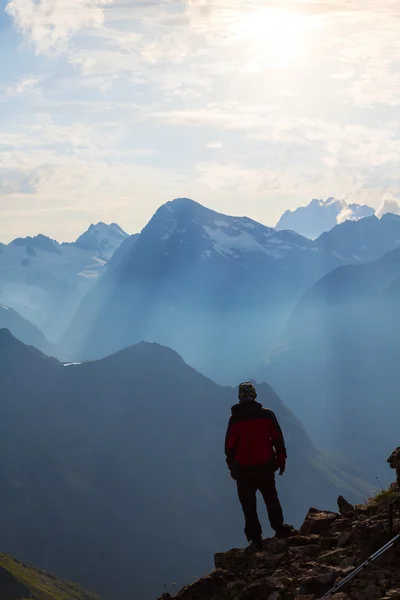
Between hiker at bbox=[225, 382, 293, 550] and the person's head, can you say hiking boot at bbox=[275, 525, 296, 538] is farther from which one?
the person's head

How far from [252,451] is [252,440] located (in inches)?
9.5

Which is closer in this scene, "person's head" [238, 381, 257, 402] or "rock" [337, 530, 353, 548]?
"rock" [337, 530, 353, 548]

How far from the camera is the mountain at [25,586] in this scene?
509ft

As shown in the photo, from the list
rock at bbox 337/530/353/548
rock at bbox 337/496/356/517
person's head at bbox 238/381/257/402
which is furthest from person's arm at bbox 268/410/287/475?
rock at bbox 337/530/353/548

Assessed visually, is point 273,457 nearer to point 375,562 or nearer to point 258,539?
point 258,539

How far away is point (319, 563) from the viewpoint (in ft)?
43.6

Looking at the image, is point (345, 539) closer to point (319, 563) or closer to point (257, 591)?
point (319, 563)

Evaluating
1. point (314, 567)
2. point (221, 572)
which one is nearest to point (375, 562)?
point (314, 567)

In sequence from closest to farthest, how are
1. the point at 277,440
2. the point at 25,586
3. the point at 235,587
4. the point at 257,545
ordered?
the point at 235,587
the point at 257,545
the point at 277,440
the point at 25,586

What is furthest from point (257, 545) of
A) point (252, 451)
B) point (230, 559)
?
point (252, 451)

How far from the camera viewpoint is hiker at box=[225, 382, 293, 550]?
634 inches

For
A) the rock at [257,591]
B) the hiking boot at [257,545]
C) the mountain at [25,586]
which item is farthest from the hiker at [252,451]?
the mountain at [25,586]

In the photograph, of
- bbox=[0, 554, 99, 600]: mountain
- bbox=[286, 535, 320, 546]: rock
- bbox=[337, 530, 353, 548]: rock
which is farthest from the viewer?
bbox=[0, 554, 99, 600]: mountain

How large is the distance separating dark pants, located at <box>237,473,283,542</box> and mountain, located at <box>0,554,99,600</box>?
151 metres
